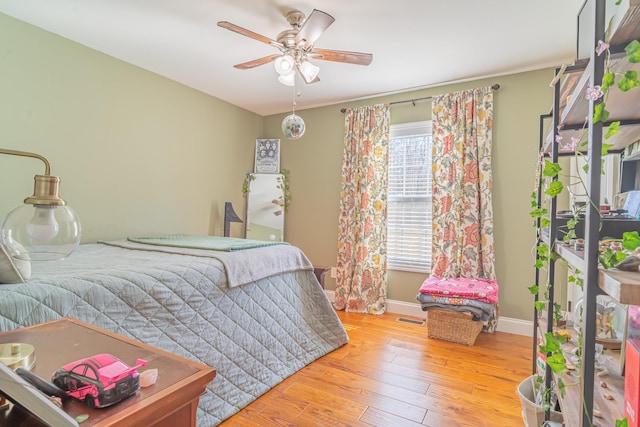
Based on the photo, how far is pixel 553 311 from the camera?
1226 mm

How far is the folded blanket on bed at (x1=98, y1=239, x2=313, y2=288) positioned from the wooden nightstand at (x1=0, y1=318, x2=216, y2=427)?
99 centimetres

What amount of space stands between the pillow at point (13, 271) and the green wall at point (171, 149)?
1451 millimetres

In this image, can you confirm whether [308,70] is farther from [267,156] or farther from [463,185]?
[267,156]

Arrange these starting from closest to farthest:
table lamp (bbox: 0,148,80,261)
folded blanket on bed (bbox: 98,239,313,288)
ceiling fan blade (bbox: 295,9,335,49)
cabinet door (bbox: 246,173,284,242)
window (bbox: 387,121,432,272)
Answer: table lamp (bbox: 0,148,80,261), ceiling fan blade (bbox: 295,9,335,49), folded blanket on bed (bbox: 98,239,313,288), window (bbox: 387,121,432,272), cabinet door (bbox: 246,173,284,242)

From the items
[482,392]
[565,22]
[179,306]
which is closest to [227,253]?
[179,306]

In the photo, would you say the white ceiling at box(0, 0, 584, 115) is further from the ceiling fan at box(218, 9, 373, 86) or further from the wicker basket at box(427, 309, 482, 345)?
the wicker basket at box(427, 309, 482, 345)

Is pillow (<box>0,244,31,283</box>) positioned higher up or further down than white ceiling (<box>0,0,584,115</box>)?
further down

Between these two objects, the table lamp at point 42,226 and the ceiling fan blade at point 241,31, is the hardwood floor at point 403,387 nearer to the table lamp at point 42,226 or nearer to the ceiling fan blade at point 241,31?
the table lamp at point 42,226

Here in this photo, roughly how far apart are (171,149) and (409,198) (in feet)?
8.29

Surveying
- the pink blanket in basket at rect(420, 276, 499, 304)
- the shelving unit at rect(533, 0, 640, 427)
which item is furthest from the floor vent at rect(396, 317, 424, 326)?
the shelving unit at rect(533, 0, 640, 427)

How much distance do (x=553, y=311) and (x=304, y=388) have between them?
55.0 inches

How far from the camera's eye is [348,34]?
7.74 feet

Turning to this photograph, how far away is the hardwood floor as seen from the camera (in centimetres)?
167

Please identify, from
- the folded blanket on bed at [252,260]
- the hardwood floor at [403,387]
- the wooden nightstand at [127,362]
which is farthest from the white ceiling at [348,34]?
the hardwood floor at [403,387]
